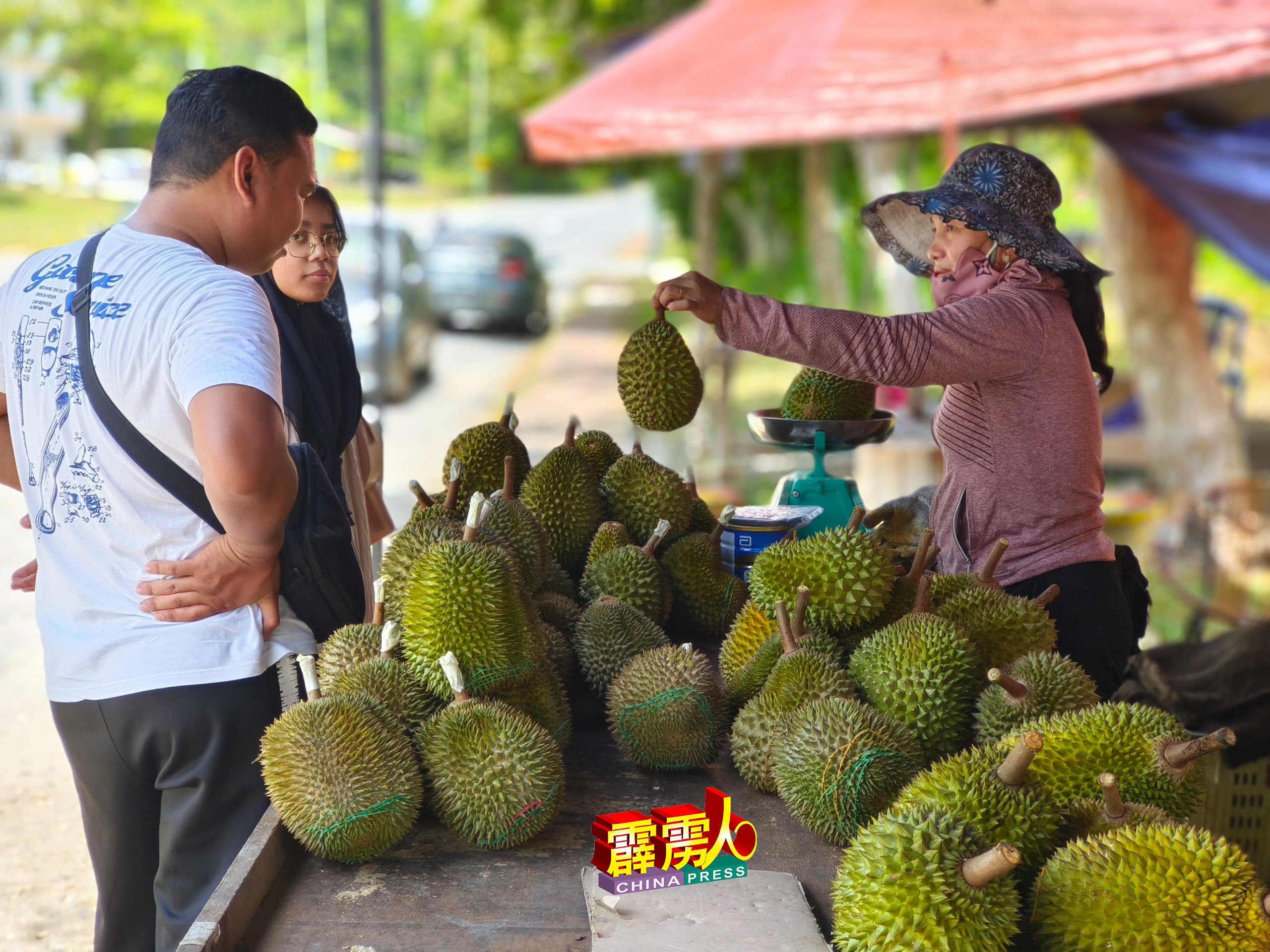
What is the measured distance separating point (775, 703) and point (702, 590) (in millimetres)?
679

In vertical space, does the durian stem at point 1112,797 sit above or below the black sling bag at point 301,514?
below

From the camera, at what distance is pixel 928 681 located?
185cm

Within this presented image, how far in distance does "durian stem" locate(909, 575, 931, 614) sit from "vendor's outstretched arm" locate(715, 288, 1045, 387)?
475mm

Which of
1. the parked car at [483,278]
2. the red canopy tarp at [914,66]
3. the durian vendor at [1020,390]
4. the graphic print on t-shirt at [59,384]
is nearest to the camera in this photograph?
the graphic print on t-shirt at [59,384]

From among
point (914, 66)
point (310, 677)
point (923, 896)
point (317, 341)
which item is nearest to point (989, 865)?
point (923, 896)

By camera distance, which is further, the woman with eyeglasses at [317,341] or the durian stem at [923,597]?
the woman with eyeglasses at [317,341]

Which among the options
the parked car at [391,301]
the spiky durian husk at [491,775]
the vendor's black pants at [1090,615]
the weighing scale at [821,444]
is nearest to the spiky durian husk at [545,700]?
the spiky durian husk at [491,775]

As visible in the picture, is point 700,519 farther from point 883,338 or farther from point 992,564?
point 992,564

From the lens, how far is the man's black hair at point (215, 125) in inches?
75.4

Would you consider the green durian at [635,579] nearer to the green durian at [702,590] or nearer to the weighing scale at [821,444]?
the green durian at [702,590]

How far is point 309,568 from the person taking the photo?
6.75ft

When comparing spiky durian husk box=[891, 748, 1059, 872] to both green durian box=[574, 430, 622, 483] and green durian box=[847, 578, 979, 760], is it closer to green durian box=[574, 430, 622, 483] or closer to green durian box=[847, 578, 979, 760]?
green durian box=[847, 578, 979, 760]

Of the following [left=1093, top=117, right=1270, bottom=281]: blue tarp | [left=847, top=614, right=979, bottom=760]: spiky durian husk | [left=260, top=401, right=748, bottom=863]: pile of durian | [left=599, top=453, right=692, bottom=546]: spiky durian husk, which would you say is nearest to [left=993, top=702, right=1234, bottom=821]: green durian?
[left=847, top=614, right=979, bottom=760]: spiky durian husk

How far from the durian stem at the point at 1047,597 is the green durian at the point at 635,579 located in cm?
75
